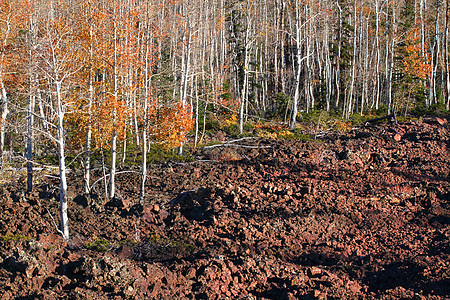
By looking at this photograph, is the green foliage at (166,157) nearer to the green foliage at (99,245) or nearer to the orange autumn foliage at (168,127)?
the orange autumn foliage at (168,127)

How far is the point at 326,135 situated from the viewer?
18.2 metres

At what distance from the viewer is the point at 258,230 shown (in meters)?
9.34

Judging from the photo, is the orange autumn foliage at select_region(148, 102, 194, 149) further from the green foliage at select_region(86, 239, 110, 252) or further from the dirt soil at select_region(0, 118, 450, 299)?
the green foliage at select_region(86, 239, 110, 252)

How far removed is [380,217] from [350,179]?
252 cm

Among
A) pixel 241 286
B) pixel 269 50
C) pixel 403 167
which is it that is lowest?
pixel 241 286

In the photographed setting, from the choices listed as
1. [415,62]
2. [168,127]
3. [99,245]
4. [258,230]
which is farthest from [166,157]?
[415,62]

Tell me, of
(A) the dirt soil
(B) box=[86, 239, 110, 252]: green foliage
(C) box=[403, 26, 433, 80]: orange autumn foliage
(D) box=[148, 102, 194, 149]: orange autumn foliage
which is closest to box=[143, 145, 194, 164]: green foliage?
(A) the dirt soil

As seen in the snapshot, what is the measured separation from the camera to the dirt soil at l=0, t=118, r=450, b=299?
682cm

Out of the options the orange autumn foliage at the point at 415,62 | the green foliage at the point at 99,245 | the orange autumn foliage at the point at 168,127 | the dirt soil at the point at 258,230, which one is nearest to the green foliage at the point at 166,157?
the dirt soil at the point at 258,230

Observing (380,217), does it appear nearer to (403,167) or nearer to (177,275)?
(403,167)

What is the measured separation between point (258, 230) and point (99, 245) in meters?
3.45

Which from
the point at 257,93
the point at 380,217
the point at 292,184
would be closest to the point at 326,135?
the point at 292,184

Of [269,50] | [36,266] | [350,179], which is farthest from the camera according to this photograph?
[269,50]

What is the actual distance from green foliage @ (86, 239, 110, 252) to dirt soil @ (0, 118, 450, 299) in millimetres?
40
